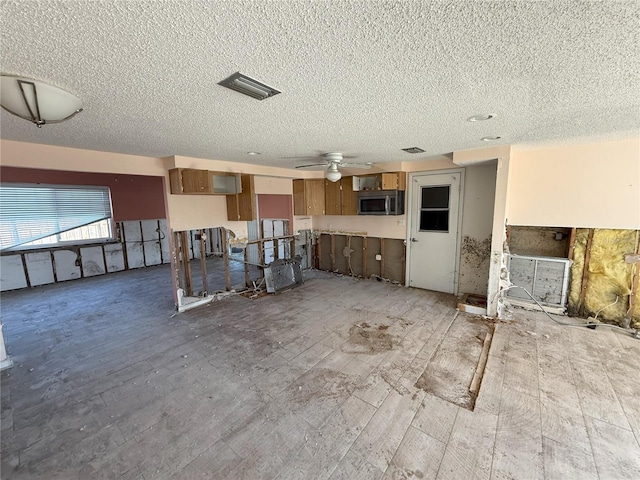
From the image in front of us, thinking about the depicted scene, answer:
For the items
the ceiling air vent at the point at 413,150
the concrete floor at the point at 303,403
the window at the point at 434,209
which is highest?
the ceiling air vent at the point at 413,150

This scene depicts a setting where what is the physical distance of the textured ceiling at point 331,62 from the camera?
40.6 inches

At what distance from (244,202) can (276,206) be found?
4.41ft

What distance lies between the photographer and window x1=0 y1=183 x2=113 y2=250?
17.7 ft

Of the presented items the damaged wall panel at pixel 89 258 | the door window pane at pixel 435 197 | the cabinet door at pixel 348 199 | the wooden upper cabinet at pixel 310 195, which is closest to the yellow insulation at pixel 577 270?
the door window pane at pixel 435 197

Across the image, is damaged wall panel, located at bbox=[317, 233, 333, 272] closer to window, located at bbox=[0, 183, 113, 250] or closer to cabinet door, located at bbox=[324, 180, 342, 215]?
cabinet door, located at bbox=[324, 180, 342, 215]

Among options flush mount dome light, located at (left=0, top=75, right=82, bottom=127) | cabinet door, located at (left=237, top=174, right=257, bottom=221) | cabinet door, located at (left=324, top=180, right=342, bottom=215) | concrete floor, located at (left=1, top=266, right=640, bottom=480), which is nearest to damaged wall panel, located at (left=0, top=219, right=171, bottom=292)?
concrete floor, located at (left=1, top=266, right=640, bottom=480)

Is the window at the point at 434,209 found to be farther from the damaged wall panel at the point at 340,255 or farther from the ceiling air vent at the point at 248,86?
the ceiling air vent at the point at 248,86

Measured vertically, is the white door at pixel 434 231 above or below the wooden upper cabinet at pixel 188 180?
below

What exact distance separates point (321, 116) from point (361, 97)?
477 mm

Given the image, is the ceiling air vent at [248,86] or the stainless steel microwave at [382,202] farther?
the stainless steel microwave at [382,202]

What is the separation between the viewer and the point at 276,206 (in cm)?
606

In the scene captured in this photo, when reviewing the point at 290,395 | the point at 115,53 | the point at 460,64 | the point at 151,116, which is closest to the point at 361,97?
the point at 460,64

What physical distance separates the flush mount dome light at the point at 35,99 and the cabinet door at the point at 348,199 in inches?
167

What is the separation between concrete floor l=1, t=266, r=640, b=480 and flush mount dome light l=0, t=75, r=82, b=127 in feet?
7.31
